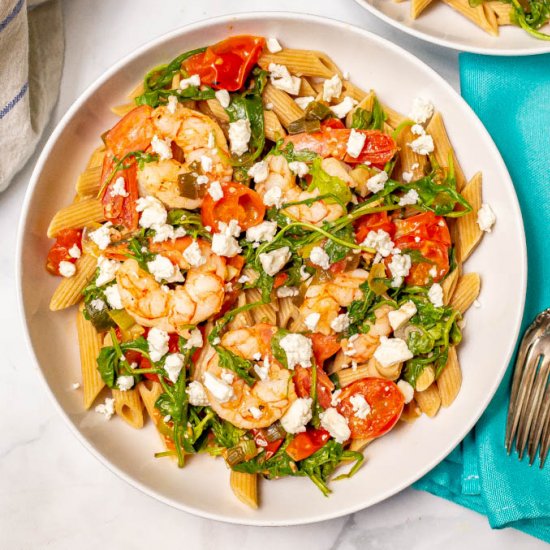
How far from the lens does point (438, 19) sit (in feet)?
9.13

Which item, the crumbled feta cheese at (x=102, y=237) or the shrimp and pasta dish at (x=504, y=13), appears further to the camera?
the shrimp and pasta dish at (x=504, y=13)

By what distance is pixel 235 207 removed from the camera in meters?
2.50

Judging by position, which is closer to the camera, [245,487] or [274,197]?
[274,197]

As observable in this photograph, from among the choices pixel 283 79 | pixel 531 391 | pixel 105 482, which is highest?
pixel 283 79

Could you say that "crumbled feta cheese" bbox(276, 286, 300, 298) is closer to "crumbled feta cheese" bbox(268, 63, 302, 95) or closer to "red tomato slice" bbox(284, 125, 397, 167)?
"red tomato slice" bbox(284, 125, 397, 167)

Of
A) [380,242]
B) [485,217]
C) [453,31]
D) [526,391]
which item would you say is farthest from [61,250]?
[526,391]

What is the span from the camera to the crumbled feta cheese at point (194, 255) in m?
2.42

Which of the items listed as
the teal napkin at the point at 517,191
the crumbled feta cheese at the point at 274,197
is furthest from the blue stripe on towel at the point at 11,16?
the teal napkin at the point at 517,191

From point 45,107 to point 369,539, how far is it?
218 cm

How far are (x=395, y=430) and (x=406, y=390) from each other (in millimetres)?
206

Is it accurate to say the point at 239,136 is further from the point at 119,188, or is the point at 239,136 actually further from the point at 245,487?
the point at 245,487

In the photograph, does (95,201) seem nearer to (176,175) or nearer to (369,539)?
(176,175)

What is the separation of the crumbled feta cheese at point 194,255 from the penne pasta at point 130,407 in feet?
1.84

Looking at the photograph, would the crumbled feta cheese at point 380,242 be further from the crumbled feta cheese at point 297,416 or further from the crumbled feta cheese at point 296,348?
the crumbled feta cheese at point 297,416
